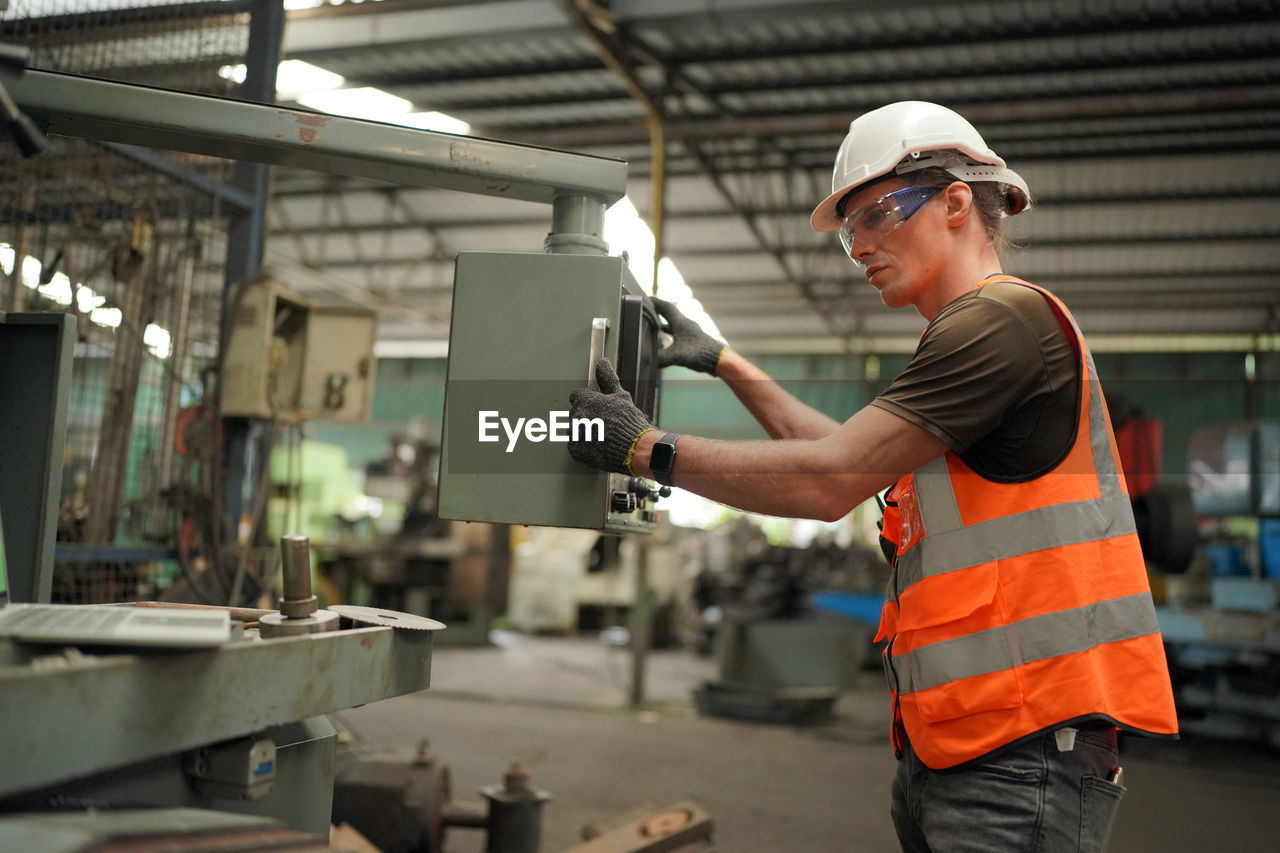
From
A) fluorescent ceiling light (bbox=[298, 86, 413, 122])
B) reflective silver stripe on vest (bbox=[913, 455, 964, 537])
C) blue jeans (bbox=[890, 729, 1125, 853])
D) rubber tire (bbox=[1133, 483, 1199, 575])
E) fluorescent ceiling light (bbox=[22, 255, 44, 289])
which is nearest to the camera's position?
blue jeans (bbox=[890, 729, 1125, 853])

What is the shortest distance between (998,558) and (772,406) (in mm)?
589

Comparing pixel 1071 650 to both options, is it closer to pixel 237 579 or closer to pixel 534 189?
pixel 534 189

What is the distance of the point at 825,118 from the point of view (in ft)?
17.7

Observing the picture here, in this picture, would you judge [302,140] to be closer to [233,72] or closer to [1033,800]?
[1033,800]

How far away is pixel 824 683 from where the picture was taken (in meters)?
5.79

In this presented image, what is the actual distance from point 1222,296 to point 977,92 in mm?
4908

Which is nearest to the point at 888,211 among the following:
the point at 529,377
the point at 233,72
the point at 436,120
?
the point at 529,377

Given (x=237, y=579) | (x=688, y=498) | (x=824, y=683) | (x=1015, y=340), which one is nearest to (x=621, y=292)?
(x=1015, y=340)

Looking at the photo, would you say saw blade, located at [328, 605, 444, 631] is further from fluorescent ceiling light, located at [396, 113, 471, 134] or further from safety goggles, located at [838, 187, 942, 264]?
fluorescent ceiling light, located at [396, 113, 471, 134]

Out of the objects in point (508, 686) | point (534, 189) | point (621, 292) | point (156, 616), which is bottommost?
point (508, 686)

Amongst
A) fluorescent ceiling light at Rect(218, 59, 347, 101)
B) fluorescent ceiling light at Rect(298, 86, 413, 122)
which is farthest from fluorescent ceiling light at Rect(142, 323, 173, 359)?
fluorescent ceiling light at Rect(298, 86, 413, 122)

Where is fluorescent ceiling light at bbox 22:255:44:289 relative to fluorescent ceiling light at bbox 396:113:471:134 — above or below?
below

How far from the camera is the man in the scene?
1.11m

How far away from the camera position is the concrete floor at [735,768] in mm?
3336
